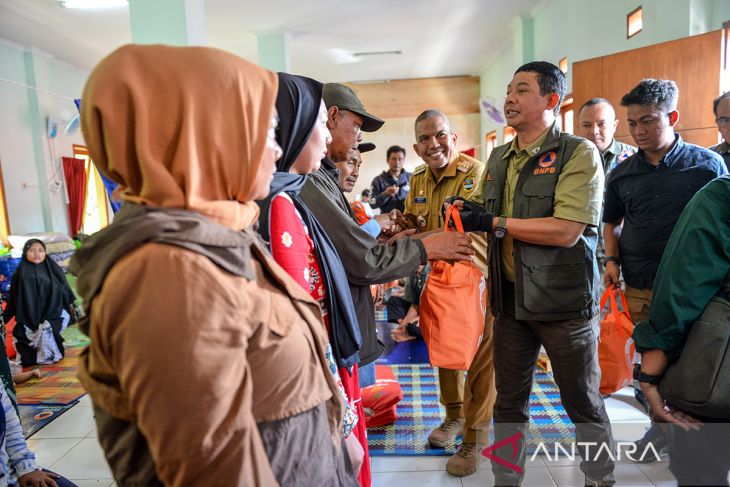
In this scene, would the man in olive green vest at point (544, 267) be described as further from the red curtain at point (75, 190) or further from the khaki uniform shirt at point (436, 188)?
the red curtain at point (75, 190)

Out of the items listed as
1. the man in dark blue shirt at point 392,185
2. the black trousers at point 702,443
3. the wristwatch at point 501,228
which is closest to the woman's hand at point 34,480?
the wristwatch at point 501,228

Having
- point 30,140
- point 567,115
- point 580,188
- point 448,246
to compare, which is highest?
point 30,140

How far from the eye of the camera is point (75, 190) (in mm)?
8953

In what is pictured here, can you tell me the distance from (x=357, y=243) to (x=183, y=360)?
1.00 m

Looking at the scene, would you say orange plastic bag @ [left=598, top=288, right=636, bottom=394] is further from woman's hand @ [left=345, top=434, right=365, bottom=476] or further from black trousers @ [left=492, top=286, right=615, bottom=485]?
woman's hand @ [left=345, top=434, right=365, bottom=476]

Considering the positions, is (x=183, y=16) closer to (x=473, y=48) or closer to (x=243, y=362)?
(x=243, y=362)

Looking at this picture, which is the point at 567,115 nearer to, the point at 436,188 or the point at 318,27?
the point at 318,27

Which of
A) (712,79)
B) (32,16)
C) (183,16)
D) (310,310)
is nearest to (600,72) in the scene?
(712,79)

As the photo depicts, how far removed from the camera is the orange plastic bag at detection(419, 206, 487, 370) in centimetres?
184

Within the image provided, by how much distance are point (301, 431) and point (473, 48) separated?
32.9 ft

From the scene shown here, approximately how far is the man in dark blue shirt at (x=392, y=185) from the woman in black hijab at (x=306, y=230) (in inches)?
183

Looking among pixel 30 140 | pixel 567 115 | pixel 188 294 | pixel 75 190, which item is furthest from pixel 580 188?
pixel 75 190

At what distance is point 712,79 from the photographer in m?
3.45

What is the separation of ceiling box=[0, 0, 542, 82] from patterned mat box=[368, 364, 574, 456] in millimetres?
5576
